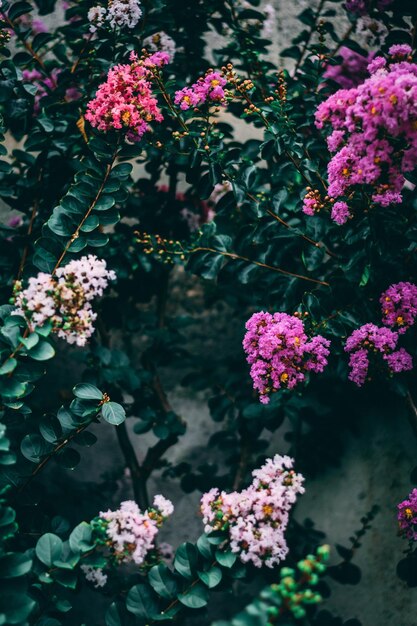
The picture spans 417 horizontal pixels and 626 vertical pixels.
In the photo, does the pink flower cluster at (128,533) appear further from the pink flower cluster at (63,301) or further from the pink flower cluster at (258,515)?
the pink flower cluster at (63,301)

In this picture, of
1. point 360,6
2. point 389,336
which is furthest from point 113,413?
point 360,6

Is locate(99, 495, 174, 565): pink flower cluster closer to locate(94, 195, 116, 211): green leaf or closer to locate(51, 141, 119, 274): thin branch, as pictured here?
locate(51, 141, 119, 274): thin branch

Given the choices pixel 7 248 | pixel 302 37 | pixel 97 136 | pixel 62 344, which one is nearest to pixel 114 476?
pixel 62 344

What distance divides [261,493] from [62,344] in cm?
139

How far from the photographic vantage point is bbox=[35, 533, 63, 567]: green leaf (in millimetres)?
1326

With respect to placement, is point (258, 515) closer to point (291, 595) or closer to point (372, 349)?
point (291, 595)

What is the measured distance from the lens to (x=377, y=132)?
1258mm

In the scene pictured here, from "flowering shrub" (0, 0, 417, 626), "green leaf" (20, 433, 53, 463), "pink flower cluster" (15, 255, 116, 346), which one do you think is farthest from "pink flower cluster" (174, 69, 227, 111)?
"green leaf" (20, 433, 53, 463)

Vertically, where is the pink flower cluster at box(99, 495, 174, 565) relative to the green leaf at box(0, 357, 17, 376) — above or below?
below

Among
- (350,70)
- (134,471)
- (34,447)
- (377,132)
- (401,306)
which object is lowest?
(134,471)

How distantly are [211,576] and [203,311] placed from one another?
1.41 m

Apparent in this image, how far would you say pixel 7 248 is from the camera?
73.2 inches

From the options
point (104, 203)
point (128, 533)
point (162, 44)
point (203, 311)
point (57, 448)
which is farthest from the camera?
point (203, 311)

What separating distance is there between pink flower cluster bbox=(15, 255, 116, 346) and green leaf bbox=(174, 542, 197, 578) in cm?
53
